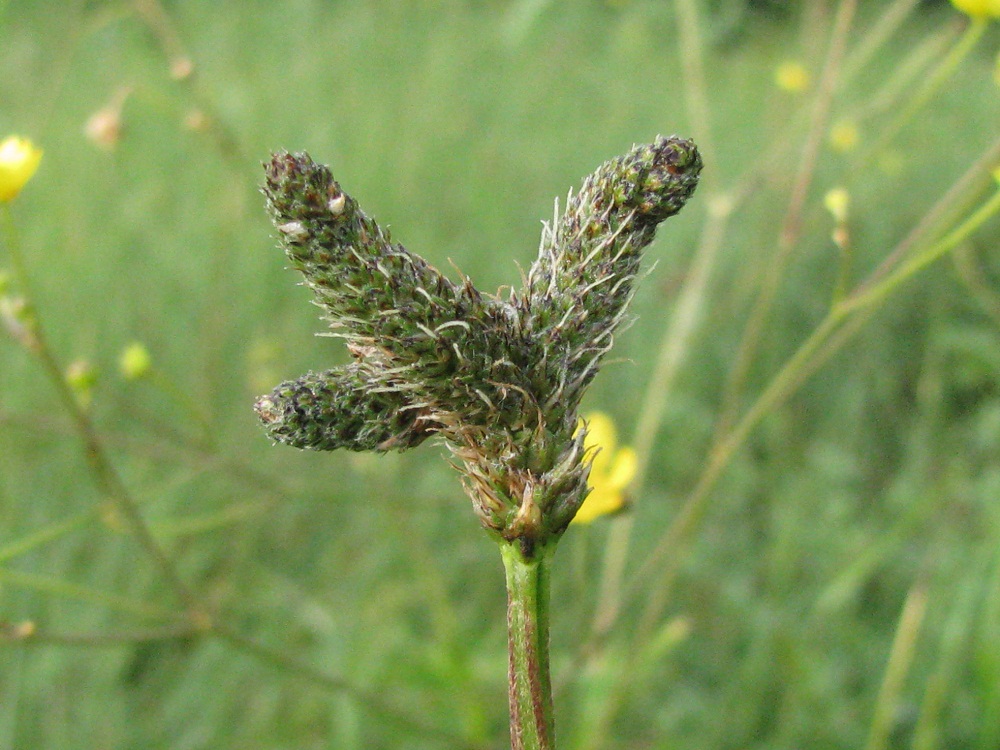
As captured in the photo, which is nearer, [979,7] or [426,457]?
[979,7]

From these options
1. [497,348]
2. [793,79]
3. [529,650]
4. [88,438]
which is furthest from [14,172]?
[793,79]

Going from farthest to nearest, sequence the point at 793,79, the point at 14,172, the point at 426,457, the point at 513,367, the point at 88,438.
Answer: the point at 426,457
the point at 793,79
the point at 88,438
the point at 14,172
the point at 513,367

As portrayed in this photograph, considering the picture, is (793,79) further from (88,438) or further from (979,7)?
(88,438)

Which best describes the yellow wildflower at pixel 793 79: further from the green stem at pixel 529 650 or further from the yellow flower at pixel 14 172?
the green stem at pixel 529 650

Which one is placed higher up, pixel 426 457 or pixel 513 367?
Result: pixel 426 457

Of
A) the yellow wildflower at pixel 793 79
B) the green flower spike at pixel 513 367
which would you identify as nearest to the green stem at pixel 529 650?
the green flower spike at pixel 513 367

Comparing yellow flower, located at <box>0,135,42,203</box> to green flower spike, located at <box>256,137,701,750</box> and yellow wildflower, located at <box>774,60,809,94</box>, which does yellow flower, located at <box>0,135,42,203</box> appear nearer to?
green flower spike, located at <box>256,137,701,750</box>

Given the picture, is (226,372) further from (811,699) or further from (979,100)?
(979,100)
